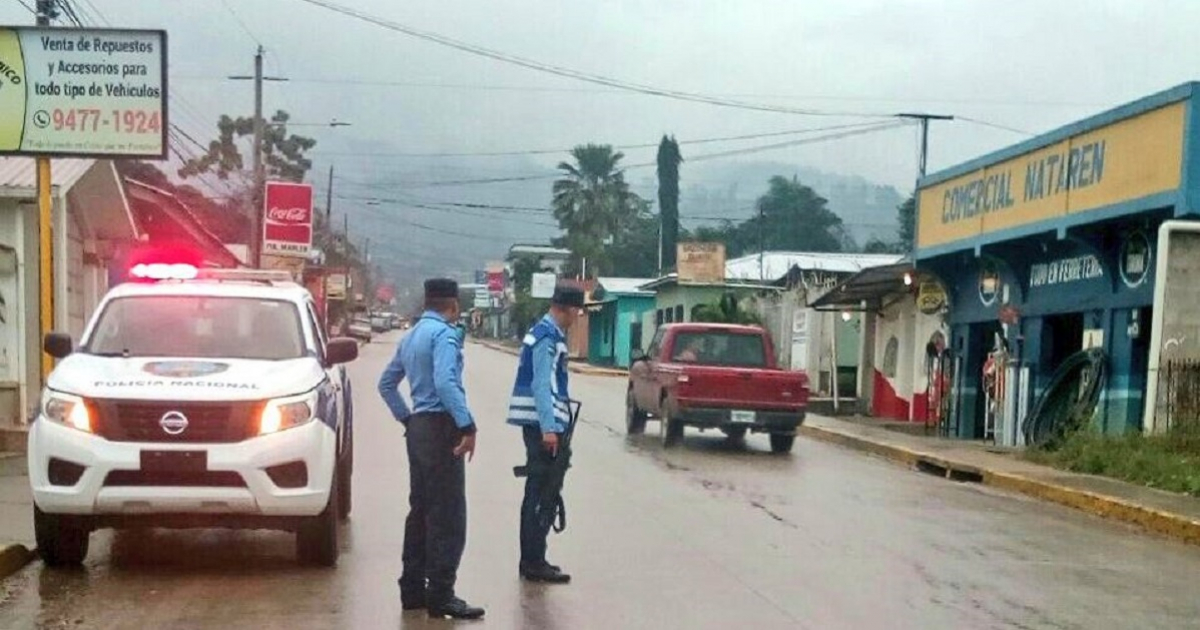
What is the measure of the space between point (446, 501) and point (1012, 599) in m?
3.89

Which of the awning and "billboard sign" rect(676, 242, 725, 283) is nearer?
the awning

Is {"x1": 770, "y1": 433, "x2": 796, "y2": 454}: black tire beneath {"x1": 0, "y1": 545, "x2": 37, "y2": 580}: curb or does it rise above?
beneath

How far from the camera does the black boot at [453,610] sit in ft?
25.8

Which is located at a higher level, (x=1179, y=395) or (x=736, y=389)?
(x=1179, y=395)

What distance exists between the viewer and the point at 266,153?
69.3 metres

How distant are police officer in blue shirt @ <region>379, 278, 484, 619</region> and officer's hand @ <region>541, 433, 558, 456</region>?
834mm

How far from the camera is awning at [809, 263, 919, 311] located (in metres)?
28.8

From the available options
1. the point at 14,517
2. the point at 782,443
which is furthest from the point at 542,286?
the point at 14,517

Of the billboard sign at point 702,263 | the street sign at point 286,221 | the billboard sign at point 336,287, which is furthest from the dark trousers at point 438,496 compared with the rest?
the billboard sign at point 336,287

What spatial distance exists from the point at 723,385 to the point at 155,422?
12.2 metres

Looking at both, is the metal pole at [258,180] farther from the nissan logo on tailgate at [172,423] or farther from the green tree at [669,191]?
the green tree at [669,191]

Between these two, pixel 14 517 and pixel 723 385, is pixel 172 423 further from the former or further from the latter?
pixel 723 385

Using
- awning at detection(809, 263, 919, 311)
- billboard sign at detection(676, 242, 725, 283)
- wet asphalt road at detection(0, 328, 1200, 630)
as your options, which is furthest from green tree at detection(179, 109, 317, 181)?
wet asphalt road at detection(0, 328, 1200, 630)

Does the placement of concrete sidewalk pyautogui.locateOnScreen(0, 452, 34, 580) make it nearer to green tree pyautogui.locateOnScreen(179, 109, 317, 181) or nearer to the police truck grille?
the police truck grille
